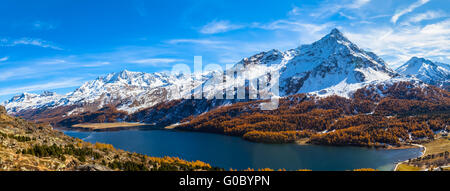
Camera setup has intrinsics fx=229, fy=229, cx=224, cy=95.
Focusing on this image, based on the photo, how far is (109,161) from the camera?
54219mm

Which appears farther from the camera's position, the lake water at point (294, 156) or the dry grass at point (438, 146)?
the dry grass at point (438, 146)

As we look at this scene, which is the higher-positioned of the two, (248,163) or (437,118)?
(437,118)

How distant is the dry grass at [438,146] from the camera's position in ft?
379

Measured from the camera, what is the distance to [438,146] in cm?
12494

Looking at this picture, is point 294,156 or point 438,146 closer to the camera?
point 294,156

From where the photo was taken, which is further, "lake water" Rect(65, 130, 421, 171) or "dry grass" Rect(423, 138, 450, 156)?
"dry grass" Rect(423, 138, 450, 156)

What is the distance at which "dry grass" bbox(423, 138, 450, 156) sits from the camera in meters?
116

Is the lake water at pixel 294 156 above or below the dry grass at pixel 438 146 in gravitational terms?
below

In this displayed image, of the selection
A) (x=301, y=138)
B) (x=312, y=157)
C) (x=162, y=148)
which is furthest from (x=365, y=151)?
(x=162, y=148)

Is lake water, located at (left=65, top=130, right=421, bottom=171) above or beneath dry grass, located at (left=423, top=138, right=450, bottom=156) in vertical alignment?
beneath

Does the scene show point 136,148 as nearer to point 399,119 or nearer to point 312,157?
point 312,157

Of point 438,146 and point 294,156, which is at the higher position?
point 438,146

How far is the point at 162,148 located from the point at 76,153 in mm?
105728
